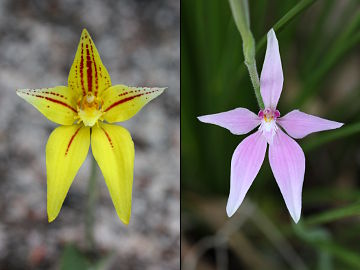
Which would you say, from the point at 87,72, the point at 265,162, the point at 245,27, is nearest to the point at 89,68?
the point at 87,72

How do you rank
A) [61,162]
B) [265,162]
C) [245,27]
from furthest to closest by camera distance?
[265,162], [61,162], [245,27]

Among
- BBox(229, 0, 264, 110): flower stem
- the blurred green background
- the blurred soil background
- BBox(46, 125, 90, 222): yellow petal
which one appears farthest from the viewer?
the blurred soil background

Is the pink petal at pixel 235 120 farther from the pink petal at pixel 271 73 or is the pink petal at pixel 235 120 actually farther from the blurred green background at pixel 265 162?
the blurred green background at pixel 265 162

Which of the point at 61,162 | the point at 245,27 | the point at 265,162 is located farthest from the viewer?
the point at 265,162

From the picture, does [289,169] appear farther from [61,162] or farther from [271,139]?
[61,162]

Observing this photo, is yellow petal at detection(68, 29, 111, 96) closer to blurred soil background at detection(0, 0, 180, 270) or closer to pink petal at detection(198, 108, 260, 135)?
pink petal at detection(198, 108, 260, 135)

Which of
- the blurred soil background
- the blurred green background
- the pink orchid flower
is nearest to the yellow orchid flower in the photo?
the pink orchid flower

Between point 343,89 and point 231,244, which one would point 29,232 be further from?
point 343,89

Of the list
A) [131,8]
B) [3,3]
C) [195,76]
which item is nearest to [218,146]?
[195,76]
